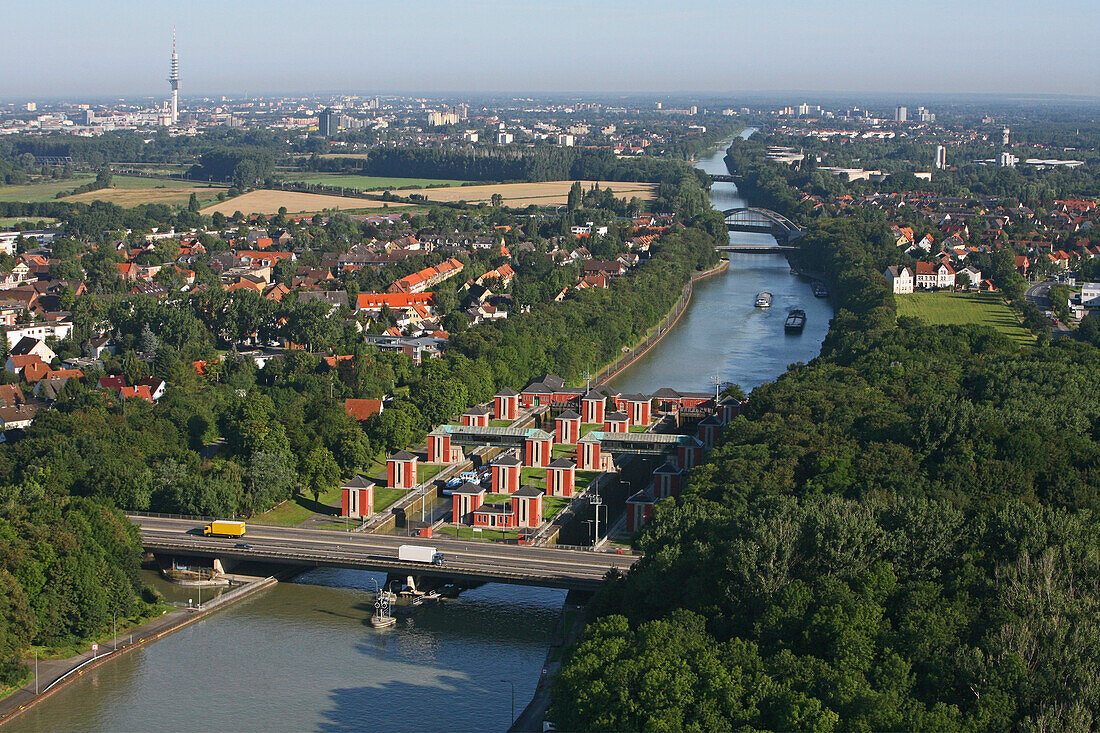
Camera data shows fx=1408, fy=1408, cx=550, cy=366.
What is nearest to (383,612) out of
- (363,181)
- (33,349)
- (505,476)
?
(505,476)

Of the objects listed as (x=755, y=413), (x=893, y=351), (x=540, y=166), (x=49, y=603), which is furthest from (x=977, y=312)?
(x=540, y=166)

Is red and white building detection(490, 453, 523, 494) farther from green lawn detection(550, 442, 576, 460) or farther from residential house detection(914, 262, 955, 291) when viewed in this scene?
residential house detection(914, 262, 955, 291)

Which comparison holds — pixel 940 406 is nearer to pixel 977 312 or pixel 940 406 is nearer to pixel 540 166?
pixel 977 312

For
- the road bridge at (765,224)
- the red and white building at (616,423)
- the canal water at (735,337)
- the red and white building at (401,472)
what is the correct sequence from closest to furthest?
the red and white building at (401,472) < the red and white building at (616,423) < the canal water at (735,337) < the road bridge at (765,224)

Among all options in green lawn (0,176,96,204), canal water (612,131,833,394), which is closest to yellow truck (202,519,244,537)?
canal water (612,131,833,394)

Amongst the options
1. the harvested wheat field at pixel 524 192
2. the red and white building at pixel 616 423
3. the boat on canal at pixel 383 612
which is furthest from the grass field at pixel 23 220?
the boat on canal at pixel 383 612

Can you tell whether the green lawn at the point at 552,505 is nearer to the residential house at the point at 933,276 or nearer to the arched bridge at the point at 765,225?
the residential house at the point at 933,276
